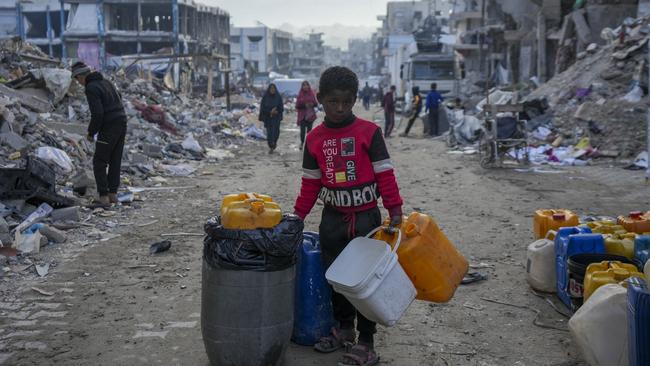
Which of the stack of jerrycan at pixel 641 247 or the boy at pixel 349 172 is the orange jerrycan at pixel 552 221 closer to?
the stack of jerrycan at pixel 641 247

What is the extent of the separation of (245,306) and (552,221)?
3319mm

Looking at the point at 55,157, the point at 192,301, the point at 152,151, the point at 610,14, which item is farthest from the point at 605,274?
the point at 610,14

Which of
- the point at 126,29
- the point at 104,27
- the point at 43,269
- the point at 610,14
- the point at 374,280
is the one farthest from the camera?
the point at 126,29

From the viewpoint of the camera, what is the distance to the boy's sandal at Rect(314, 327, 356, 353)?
13.9ft

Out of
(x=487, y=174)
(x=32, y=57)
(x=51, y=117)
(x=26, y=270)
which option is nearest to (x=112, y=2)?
(x=32, y=57)

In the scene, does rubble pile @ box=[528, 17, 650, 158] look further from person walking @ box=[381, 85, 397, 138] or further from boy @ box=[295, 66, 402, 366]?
boy @ box=[295, 66, 402, 366]

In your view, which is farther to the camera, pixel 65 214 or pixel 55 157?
pixel 55 157

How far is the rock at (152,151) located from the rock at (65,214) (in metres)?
6.15

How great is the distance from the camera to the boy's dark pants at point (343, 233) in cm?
401

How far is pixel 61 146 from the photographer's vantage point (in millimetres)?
11750

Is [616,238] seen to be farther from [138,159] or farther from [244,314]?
[138,159]

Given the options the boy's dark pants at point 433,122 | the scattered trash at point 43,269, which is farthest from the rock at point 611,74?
the scattered trash at point 43,269

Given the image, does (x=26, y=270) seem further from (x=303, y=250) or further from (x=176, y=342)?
(x=303, y=250)

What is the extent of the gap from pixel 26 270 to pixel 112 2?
57090mm
